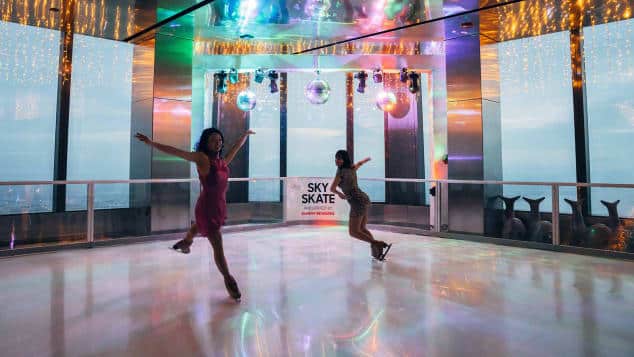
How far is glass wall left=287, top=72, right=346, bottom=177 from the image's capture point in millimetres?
10844

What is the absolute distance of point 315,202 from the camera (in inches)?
353

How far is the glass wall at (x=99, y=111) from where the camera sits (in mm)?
8102

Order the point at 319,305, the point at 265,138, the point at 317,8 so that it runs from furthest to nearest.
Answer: the point at 265,138
the point at 317,8
the point at 319,305

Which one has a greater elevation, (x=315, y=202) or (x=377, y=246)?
(x=315, y=202)

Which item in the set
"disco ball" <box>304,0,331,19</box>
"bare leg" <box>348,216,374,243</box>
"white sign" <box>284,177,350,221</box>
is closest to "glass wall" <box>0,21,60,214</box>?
"white sign" <box>284,177,350,221</box>

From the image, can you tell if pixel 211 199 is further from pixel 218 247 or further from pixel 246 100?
pixel 246 100

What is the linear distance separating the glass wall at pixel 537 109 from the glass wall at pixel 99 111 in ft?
25.5

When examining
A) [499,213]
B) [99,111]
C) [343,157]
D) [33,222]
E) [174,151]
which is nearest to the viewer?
[174,151]

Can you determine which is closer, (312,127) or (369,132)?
(369,132)

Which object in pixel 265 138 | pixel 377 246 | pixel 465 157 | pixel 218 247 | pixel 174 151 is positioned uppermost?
pixel 265 138

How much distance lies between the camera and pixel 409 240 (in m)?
6.82

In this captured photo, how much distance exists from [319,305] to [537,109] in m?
7.94

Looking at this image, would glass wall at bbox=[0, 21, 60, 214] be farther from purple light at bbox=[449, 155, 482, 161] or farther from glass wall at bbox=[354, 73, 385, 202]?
purple light at bbox=[449, 155, 482, 161]

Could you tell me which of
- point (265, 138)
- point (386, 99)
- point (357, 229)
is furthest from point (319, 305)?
point (265, 138)
